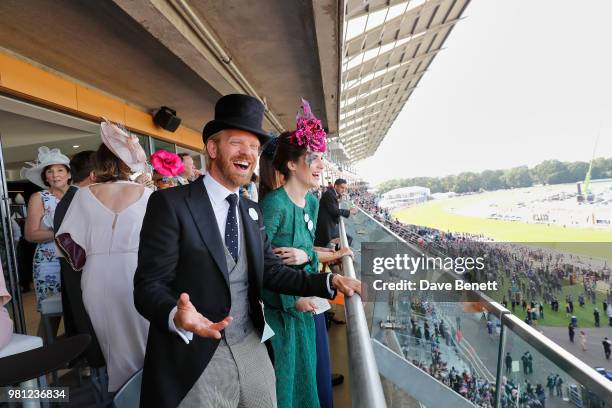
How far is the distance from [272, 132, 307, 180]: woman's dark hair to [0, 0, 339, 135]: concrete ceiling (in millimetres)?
1609

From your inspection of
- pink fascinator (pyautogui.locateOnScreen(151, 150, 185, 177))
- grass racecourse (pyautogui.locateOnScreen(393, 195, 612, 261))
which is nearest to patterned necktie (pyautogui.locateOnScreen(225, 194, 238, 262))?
pink fascinator (pyautogui.locateOnScreen(151, 150, 185, 177))

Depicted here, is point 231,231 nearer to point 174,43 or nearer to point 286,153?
point 286,153

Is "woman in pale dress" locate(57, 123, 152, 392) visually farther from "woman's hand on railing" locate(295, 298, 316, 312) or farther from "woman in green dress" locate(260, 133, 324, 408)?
"woman's hand on railing" locate(295, 298, 316, 312)

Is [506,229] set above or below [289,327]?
below

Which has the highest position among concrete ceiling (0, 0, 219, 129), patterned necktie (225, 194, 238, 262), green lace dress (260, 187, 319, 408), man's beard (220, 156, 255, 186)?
concrete ceiling (0, 0, 219, 129)

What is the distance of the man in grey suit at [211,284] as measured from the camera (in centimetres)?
89

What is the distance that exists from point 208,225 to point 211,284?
16 centimetres

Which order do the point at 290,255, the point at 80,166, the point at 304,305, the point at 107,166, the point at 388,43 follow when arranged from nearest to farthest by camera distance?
the point at 304,305 → the point at 290,255 → the point at 107,166 → the point at 80,166 → the point at 388,43

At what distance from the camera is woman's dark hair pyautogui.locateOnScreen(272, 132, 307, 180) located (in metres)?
1.78

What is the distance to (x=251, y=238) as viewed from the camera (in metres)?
1.10

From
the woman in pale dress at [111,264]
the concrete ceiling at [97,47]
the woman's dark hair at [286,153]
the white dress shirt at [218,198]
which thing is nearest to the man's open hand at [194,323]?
the white dress shirt at [218,198]

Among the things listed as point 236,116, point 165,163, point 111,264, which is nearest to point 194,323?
point 236,116

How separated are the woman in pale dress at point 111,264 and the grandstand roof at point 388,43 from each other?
14.8 ft

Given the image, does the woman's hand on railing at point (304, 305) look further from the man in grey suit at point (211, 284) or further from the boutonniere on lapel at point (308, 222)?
the boutonniere on lapel at point (308, 222)
